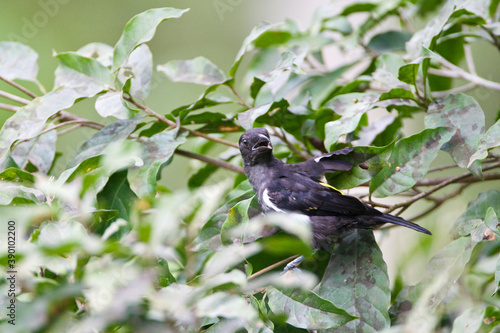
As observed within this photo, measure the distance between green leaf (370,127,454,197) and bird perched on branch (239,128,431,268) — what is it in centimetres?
16

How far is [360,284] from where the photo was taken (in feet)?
5.64

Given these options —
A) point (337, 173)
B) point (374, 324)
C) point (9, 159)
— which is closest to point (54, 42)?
point (9, 159)

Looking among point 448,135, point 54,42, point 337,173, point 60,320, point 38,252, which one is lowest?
point 54,42

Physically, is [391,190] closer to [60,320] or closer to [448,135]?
[448,135]

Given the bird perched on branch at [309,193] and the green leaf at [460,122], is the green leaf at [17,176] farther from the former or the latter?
the green leaf at [460,122]

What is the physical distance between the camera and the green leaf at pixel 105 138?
211cm

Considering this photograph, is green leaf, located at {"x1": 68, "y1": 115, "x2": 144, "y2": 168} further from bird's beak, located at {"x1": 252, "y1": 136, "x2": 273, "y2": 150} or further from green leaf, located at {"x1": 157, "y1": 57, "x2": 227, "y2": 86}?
bird's beak, located at {"x1": 252, "y1": 136, "x2": 273, "y2": 150}

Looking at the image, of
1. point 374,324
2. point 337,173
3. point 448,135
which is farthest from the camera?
point 337,173

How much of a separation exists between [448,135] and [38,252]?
4.74ft

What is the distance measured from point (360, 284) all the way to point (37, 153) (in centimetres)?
148

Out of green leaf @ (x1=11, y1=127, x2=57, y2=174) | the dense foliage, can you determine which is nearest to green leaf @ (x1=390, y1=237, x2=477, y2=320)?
the dense foliage

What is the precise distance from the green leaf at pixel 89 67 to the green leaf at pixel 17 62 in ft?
1.09

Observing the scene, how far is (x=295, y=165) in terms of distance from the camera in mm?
2381

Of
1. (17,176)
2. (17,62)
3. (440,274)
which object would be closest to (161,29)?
(17,62)
